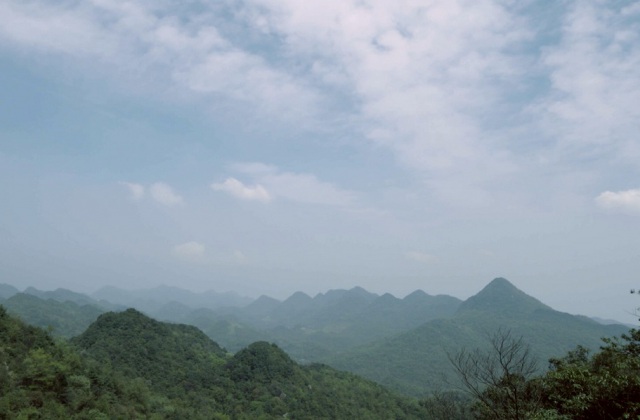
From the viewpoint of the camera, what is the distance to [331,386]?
7031 cm

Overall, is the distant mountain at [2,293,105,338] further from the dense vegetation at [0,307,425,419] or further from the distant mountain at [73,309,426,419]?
the dense vegetation at [0,307,425,419]

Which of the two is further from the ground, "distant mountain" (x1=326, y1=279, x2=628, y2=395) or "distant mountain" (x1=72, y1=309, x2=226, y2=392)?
"distant mountain" (x1=72, y1=309, x2=226, y2=392)

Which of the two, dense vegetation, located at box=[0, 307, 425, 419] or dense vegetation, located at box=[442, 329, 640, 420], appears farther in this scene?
dense vegetation, located at box=[0, 307, 425, 419]

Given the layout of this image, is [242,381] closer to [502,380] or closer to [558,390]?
[558,390]

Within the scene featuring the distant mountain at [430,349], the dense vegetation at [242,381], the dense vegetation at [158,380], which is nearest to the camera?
the dense vegetation at [242,381]

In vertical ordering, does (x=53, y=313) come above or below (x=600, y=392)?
below

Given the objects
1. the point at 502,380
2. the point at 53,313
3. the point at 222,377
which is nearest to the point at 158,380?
the point at 222,377

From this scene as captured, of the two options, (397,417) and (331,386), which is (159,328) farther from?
(397,417)

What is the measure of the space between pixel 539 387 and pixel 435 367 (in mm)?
156003

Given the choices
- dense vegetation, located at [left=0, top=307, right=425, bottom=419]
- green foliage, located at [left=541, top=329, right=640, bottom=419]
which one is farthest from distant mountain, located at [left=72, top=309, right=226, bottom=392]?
green foliage, located at [left=541, top=329, right=640, bottom=419]

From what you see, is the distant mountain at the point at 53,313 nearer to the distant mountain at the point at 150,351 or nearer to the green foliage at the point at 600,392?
the distant mountain at the point at 150,351

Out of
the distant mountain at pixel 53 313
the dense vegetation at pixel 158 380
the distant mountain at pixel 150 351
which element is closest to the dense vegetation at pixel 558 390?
the dense vegetation at pixel 158 380

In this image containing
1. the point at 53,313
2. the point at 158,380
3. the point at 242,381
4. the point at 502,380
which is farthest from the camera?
the point at 53,313

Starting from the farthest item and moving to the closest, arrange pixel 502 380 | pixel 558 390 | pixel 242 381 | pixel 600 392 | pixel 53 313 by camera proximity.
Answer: pixel 53 313, pixel 242 381, pixel 558 390, pixel 502 380, pixel 600 392
